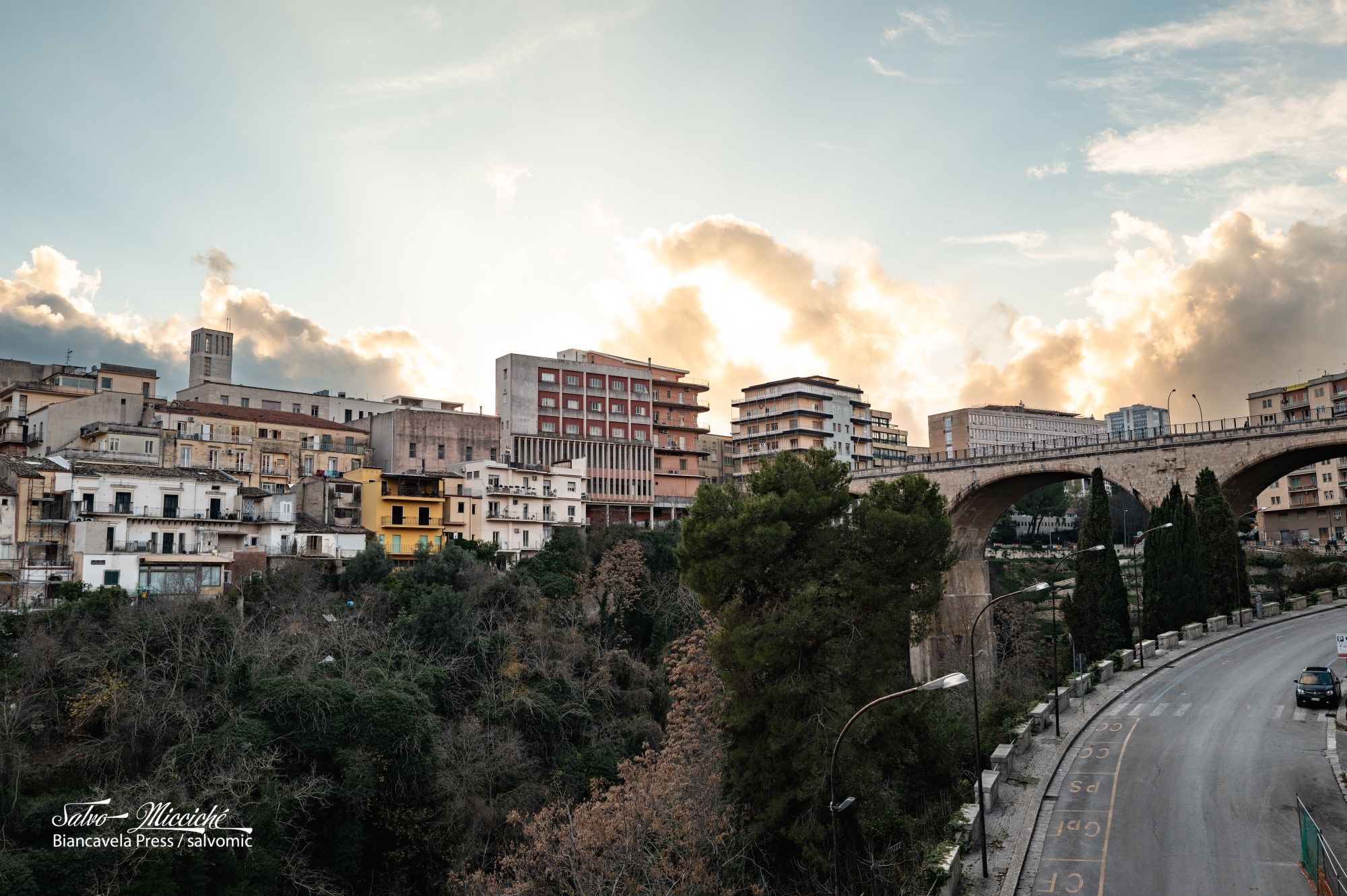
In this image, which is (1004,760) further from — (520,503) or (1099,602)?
(520,503)

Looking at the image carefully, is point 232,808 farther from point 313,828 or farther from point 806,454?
point 806,454

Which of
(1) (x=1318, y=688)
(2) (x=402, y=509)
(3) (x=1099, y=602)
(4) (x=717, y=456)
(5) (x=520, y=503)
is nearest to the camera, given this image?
(1) (x=1318, y=688)

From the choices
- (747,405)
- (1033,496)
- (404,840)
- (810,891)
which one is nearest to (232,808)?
(404,840)

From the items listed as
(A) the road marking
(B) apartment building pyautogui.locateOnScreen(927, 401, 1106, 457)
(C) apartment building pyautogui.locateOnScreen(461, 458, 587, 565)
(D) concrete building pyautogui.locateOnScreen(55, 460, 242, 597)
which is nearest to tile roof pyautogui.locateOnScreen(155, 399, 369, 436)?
(C) apartment building pyautogui.locateOnScreen(461, 458, 587, 565)

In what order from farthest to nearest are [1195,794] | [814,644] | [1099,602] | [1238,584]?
[1238,584], [1099,602], [814,644], [1195,794]

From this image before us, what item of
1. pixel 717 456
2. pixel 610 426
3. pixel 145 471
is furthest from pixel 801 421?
pixel 145 471

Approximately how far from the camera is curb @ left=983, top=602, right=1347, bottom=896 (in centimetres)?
2000

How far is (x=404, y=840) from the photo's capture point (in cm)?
3127

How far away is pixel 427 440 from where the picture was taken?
223ft

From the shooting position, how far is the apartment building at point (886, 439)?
13600cm

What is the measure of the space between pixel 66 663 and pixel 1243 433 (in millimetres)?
57481

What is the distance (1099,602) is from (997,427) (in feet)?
386

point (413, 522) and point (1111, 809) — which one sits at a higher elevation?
point (413, 522)

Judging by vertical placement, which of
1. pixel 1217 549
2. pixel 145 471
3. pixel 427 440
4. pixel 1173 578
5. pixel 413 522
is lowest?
pixel 1173 578
